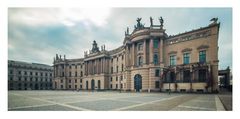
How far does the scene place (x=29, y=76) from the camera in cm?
6938

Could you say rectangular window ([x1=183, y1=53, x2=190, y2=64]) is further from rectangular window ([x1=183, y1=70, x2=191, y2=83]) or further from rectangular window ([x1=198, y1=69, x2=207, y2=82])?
rectangular window ([x1=198, y1=69, x2=207, y2=82])

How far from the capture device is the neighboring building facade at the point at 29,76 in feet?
207

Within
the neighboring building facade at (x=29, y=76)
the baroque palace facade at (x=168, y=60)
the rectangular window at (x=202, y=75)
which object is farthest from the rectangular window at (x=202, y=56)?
the neighboring building facade at (x=29, y=76)

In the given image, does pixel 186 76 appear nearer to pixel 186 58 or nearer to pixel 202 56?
pixel 186 58

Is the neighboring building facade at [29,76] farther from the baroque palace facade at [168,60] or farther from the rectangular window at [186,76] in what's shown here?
the rectangular window at [186,76]

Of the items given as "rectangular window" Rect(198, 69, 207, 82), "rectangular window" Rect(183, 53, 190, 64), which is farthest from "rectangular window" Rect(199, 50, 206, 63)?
"rectangular window" Rect(183, 53, 190, 64)

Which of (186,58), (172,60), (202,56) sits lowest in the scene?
(172,60)

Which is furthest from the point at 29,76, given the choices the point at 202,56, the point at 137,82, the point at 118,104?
the point at 118,104

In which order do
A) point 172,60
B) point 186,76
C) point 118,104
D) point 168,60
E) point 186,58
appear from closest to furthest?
point 118,104, point 186,76, point 186,58, point 172,60, point 168,60

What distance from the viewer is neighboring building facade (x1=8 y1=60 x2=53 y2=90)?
63.0m

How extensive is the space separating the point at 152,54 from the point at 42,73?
6028 centimetres
